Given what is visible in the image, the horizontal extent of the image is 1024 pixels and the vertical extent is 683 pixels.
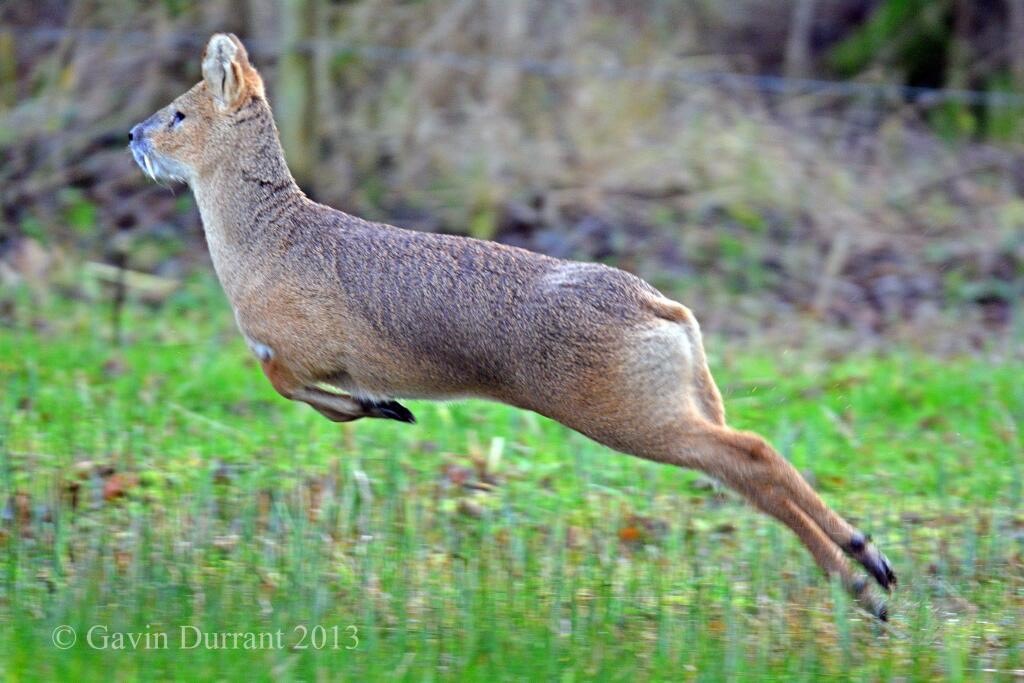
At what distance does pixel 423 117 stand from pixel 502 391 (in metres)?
6.17

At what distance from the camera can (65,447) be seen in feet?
20.2

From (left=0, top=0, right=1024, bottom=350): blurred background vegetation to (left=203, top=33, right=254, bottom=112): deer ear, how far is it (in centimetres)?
406

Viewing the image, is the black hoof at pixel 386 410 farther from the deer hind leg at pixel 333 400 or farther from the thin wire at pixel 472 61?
the thin wire at pixel 472 61

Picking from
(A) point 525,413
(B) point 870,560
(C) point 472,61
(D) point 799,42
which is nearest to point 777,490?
(B) point 870,560

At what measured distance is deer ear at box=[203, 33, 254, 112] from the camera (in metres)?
5.40

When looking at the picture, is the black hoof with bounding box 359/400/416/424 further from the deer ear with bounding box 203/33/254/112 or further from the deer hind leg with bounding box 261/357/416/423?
the deer ear with bounding box 203/33/254/112

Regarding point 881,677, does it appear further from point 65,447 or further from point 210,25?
point 210,25

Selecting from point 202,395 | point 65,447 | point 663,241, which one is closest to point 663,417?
point 65,447

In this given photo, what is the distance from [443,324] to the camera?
500 cm

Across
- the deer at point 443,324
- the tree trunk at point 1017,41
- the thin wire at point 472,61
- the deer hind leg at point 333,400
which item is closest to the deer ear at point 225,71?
the deer at point 443,324

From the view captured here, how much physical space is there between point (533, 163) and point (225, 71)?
5597 millimetres

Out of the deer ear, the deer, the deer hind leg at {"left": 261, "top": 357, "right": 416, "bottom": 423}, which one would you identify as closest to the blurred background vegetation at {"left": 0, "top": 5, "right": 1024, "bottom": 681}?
the deer

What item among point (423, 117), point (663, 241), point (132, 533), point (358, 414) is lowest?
point (132, 533)

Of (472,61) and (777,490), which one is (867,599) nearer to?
(777,490)
